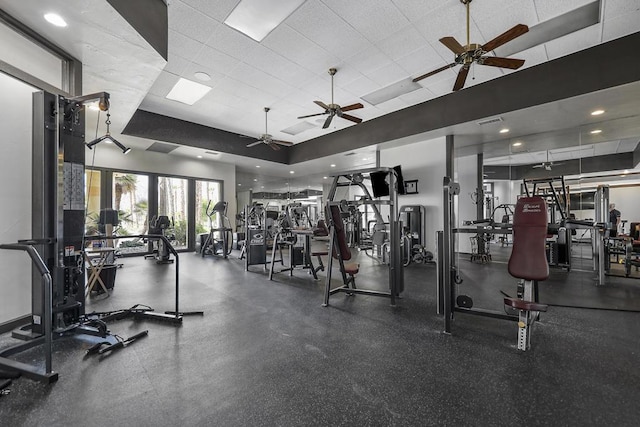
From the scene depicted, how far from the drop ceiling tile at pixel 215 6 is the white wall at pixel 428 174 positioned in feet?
18.0

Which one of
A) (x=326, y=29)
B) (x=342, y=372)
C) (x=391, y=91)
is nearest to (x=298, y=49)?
(x=326, y=29)

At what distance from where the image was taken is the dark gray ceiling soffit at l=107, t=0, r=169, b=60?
277 centimetres

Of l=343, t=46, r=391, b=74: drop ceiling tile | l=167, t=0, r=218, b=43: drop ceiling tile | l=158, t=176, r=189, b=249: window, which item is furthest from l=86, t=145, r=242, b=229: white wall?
l=343, t=46, r=391, b=74: drop ceiling tile

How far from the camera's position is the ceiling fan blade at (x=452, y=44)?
308 centimetres

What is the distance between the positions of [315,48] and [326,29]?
441 mm

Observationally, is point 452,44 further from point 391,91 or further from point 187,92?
point 187,92

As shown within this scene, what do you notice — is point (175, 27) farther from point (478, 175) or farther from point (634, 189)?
point (634, 189)

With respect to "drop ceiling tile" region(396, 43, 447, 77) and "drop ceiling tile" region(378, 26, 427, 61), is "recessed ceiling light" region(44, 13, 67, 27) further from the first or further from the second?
"drop ceiling tile" region(396, 43, 447, 77)

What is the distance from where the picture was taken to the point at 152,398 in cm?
178

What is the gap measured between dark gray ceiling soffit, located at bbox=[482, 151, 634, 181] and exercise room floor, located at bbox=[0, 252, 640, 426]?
11.3 feet

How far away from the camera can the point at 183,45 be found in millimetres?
4070

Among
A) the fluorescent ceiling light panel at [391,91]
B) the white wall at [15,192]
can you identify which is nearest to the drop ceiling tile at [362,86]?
the fluorescent ceiling light panel at [391,91]

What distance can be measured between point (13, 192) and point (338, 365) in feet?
12.3

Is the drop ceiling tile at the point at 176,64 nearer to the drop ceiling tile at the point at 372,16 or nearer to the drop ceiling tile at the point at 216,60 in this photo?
the drop ceiling tile at the point at 216,60
